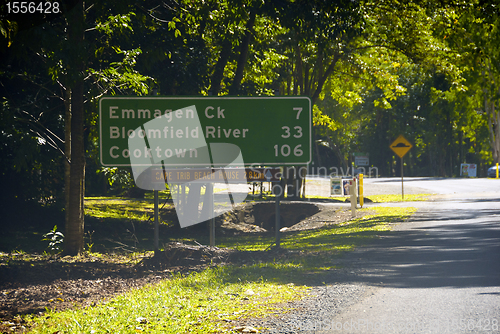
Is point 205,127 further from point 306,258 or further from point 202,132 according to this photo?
point 306,258

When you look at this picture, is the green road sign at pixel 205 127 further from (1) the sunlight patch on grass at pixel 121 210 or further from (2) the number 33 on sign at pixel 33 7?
(1) the sunlight patch on grass at pixel 121 210

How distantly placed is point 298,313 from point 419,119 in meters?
63.6

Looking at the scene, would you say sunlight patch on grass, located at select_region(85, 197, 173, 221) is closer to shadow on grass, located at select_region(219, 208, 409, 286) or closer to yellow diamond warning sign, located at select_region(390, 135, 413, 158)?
shadow on grass, located at select_region(219, 208, 409, 286)

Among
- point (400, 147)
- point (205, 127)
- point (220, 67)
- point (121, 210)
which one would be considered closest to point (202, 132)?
point (205, 127)

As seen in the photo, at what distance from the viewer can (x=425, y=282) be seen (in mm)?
7773

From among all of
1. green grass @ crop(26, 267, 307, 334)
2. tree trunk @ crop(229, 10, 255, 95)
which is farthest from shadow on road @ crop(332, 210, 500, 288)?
tree trunk @ crop(229, 10, 255, 95)

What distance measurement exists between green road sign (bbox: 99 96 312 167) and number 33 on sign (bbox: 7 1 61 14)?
77.9 inches

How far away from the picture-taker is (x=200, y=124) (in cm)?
1080

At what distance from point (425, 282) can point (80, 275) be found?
585 cm

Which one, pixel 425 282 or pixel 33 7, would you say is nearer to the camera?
pixel 425 282

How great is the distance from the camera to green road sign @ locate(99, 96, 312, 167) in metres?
10.7

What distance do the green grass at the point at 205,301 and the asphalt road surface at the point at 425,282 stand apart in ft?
2.64

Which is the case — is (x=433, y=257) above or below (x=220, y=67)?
below

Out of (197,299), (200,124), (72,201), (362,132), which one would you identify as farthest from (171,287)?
(362,132)
